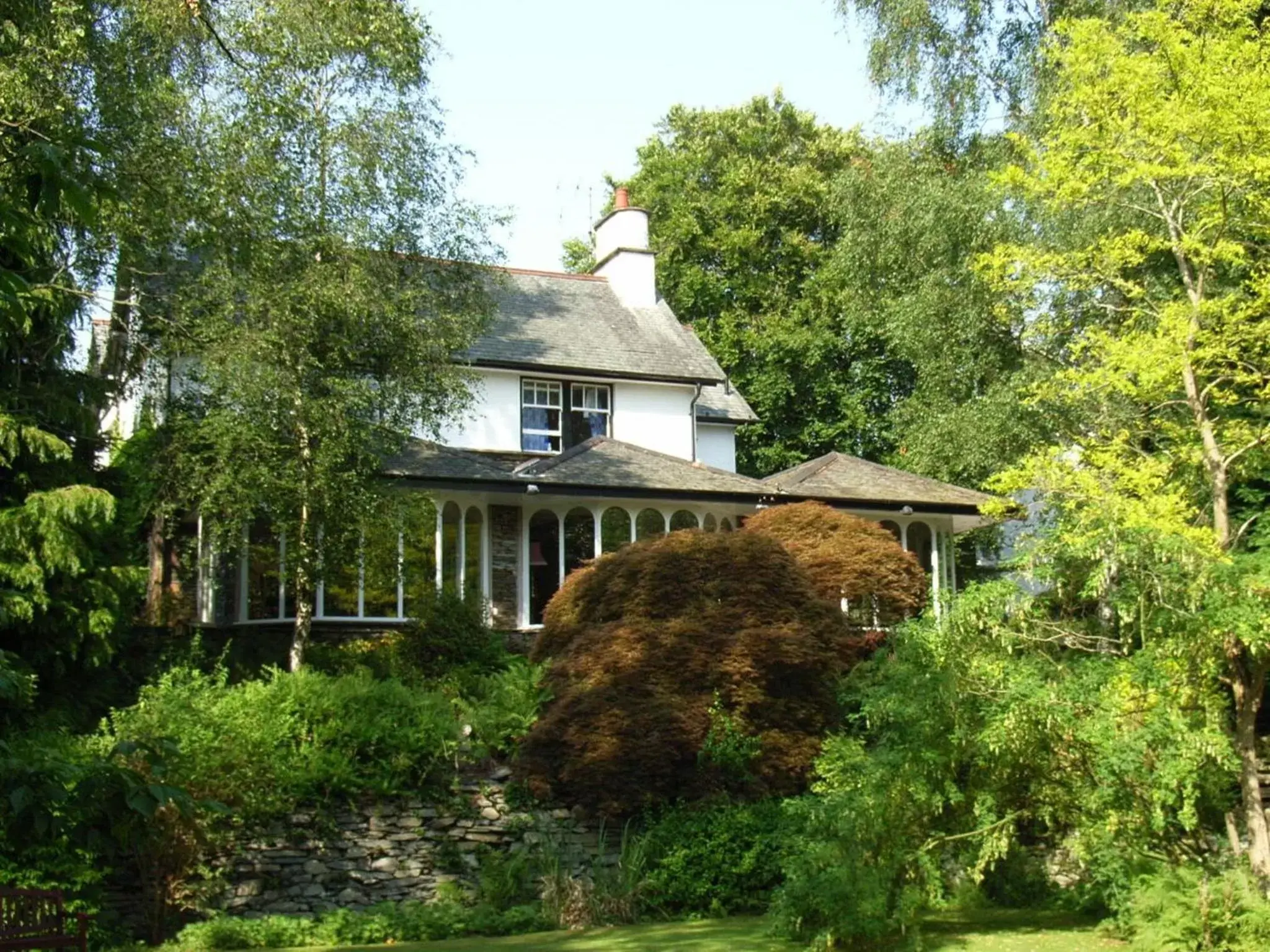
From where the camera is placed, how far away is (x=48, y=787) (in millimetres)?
5480

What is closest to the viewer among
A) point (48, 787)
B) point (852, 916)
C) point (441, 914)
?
point (48, 787)

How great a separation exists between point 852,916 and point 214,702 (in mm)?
8518

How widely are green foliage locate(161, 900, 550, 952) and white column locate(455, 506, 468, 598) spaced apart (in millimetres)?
8447

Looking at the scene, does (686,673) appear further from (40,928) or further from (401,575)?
(40,928)

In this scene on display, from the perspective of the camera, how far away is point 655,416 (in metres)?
30.1

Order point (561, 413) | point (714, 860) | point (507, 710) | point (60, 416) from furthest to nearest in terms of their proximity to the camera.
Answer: point (561, 413), point (507, 710), point (60, 416), point (714, 860)

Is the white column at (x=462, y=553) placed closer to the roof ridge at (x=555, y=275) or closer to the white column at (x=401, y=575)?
the white column at (x=401, y=575)

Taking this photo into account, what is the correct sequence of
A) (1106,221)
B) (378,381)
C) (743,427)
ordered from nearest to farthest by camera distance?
(378,381)
(1106,221)
(743,427)

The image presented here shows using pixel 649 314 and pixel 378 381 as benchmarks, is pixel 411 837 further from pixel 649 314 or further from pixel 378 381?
pixel 649 314

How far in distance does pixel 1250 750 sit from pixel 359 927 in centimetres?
942

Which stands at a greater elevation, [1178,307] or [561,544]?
[1178,307]

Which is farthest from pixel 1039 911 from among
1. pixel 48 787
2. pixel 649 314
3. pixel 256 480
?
pixel 649 314

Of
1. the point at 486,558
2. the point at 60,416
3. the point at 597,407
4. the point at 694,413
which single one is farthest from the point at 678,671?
the point at 694,413

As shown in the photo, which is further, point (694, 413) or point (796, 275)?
point (796, 275)
